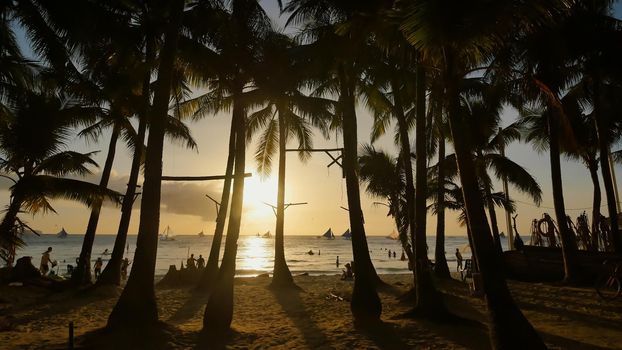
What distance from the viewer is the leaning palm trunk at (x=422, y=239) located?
32.3 feet

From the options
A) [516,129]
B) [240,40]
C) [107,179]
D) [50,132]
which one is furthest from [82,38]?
[516,129]

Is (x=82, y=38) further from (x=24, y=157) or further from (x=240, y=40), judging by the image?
(x=24, y=157)

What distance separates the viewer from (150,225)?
30.9ft

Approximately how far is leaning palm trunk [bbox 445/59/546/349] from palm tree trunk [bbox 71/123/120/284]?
1433cm

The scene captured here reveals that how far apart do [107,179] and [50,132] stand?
425 centimetres

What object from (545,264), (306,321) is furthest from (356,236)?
(545,264)

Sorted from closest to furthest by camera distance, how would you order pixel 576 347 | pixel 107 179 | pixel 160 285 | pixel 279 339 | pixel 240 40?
pixel 576 347
pixel 279 339
pixel 240 40
pixel 107 179
pixel 160 285

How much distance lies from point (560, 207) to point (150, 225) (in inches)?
661

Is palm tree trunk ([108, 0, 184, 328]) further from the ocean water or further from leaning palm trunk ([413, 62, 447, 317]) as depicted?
the ocean water

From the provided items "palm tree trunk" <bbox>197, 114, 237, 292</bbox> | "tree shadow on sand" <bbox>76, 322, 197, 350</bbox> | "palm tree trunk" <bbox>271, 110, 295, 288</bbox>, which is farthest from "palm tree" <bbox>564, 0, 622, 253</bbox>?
"tree shadow on sand" <bbox>76, 322, 197, 350</bbox>

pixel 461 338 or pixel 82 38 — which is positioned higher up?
pixel 82 38

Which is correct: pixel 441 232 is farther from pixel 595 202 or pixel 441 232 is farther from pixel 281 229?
pixel 595 202

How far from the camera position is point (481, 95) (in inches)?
824

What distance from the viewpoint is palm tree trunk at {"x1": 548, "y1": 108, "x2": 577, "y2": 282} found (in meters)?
16.4
